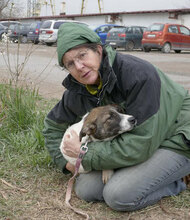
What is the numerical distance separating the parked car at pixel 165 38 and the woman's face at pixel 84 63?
18.5 meters

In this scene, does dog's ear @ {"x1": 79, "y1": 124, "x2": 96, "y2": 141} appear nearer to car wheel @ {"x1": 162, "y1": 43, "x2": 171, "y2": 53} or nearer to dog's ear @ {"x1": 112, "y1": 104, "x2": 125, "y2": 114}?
dog's ear @ {"x1": 112, "y1": 104, "x2": 125, "y2": 114}

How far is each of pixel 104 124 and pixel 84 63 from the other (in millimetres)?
568

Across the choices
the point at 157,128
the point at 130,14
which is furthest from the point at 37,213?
the point at 130,14

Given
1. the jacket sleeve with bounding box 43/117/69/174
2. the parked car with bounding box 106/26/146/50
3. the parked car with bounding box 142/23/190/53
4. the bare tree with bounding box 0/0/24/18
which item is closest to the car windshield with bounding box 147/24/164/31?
the parked car with bounding box 142/23/190/53

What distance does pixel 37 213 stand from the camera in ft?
9.87

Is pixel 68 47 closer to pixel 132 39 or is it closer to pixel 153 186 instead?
pixel 153 186

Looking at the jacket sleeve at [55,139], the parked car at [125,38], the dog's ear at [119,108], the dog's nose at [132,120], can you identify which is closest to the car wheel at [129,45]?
the parked car at [125,38]

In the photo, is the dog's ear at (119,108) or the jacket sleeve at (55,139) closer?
the dog's ear at (119,108)

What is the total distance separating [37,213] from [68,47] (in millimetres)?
1512

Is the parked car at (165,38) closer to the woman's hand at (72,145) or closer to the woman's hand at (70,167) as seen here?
the woman's hand at (70,167)

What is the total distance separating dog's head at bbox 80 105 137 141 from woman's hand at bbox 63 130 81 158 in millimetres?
109

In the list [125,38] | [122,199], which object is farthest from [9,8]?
[125,38]

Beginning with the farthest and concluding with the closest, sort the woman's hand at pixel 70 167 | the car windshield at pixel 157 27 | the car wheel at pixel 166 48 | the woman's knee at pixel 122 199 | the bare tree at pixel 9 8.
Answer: the car wheel at pixel 166 48
the car windshield at pixel 157 27
the bare tree at pixel 9 8
the woman's hand at pixel 70 167
the woman's knee at pixel 122 199

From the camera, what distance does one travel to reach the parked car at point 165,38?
20.6 metres
